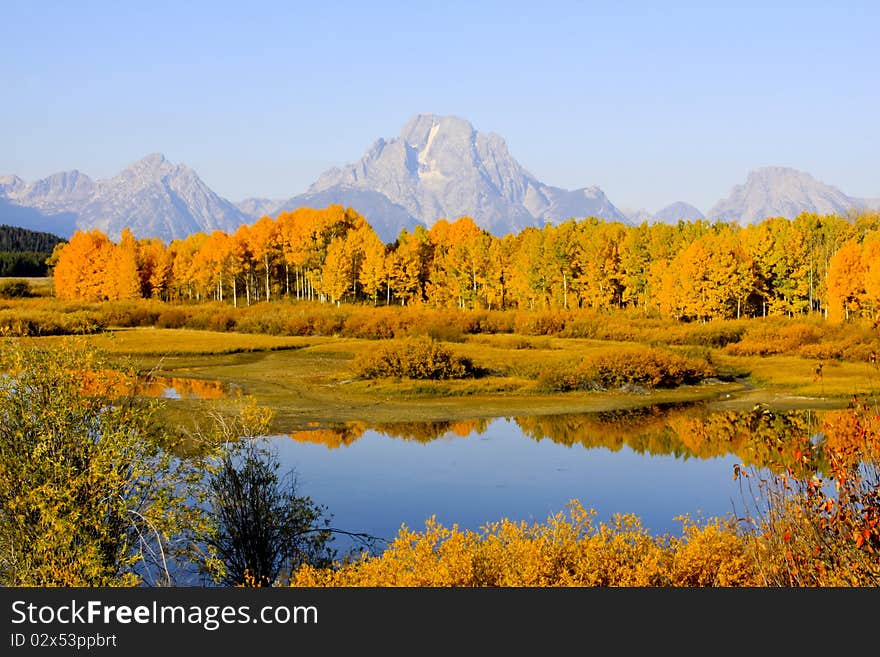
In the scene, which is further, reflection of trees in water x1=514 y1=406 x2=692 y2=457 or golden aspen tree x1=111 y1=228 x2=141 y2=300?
golden aspen tree x1=111 y1=228 x2=141 y2=300

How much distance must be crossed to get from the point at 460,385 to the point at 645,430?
10705 millimetres

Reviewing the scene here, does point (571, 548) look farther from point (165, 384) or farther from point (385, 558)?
point (165, 384)

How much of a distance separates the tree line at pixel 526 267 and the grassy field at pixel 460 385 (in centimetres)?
1985

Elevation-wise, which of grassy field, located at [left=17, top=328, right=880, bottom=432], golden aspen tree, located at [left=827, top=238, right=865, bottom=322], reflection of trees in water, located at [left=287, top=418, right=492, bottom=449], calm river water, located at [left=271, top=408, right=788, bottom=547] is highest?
golden aspen tree, located at [left=827, top=238, right=865, bottom=322]

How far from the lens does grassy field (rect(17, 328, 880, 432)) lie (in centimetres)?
3281

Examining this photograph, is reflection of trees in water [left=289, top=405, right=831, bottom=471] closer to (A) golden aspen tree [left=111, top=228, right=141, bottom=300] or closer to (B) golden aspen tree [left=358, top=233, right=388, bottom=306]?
(B) golden aspen tree [left=358, top=233, right=388, bottom=306]

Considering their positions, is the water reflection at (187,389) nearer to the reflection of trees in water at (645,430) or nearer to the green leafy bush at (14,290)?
the reflection of trees in water at (645,430)

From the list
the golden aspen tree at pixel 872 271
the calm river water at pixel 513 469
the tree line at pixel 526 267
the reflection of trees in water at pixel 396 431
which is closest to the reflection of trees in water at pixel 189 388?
the reflection of trees in water at pixel 396 431

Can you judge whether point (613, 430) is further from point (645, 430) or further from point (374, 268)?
point (374, 268)

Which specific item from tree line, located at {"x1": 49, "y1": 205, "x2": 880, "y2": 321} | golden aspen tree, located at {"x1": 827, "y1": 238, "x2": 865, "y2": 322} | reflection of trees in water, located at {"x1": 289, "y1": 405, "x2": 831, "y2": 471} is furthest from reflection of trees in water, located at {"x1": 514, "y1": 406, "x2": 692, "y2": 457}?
golden aspen tree, located at {"x1": 827, "y1": 238, "x2": 865, "y2": 322}

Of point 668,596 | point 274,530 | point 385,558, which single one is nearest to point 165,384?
point 274,530

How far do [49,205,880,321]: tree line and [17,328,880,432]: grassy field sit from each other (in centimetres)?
1985

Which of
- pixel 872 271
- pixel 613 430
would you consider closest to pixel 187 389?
pixel 613 430

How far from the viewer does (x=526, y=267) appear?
261 ft
